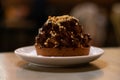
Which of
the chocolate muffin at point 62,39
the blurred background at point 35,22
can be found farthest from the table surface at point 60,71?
the blurred background at point 35,22

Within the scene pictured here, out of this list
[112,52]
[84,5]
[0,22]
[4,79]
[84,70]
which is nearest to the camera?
[4,79]

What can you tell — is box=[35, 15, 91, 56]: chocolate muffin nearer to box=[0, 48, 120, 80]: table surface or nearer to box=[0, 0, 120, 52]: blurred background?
box=[0, 48, 120, 80]: table surface

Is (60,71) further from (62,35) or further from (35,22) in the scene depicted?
(35,22)

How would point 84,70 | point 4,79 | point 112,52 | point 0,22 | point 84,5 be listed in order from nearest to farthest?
1. point 4,79
2. point 84,70
3. point 112,52
4. point 0,22
5. point 84,5

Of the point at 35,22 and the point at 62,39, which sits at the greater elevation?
the point at 62,39

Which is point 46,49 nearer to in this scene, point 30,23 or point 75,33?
point 75,33

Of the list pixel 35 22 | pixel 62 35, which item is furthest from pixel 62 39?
pixel 35 22

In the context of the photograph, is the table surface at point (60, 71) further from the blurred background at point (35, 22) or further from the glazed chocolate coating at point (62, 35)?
the blurred background at point (35, 22)

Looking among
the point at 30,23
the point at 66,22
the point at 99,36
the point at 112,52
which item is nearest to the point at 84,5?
the point at 99,36
